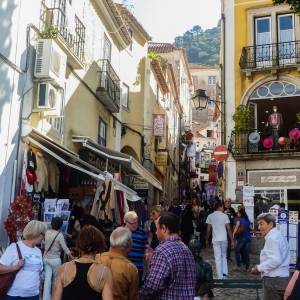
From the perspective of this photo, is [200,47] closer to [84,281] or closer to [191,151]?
[191,151]

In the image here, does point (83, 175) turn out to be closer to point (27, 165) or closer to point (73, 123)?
point (73, 123)

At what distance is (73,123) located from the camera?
12.8 metres

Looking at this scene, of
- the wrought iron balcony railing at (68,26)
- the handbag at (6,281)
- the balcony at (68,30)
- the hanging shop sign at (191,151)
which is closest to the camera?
the handbag at (6,281)

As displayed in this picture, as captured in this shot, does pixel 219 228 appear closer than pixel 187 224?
Yes

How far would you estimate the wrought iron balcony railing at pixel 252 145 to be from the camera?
19.0 m

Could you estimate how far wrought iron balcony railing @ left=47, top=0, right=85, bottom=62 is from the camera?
36.4 feet

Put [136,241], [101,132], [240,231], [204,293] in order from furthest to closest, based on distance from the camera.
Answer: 1. [101,132]
2. [240,231]
3. [136,241]
4. [204,293]

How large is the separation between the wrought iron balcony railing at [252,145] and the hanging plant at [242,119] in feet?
0.65

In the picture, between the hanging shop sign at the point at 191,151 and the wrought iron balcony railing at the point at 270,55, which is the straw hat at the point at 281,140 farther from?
the hanging shop sign at the point at 191,151

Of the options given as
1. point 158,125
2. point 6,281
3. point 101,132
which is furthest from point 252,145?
point 6,281

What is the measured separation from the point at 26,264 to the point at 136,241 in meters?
2.03

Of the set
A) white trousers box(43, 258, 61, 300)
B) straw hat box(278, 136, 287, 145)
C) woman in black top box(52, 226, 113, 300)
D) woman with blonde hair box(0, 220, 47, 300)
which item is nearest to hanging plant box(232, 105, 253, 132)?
straw hat box(278, 136, 287, 145)

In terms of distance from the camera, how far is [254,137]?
19016mm

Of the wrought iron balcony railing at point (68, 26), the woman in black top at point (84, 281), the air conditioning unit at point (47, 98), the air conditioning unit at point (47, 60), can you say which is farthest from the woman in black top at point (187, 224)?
the woman in black top at point (84, 281)
